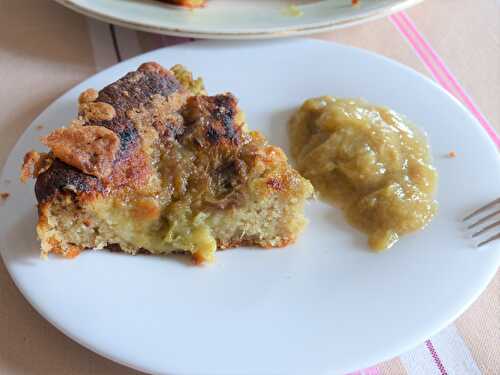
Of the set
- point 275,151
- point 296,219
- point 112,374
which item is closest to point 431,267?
point 296,219

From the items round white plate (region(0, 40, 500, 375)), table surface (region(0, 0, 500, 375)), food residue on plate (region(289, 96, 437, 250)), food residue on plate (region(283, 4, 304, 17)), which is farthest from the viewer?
food residue on plate (region(283, 4, 304, 17))

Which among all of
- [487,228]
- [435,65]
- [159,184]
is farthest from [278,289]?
[435,65]

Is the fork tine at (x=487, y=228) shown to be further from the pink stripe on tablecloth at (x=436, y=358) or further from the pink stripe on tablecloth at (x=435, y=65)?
the pink stripe on tablecloth at (x=435, y=65)

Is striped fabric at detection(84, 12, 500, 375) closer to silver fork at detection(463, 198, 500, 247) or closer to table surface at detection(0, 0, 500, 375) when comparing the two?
table surface at detection(0, 0, 500, 375)

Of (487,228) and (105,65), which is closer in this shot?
(487,228)

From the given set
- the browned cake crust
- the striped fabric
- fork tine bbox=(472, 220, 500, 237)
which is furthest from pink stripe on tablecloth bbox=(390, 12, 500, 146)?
the browned cake crust

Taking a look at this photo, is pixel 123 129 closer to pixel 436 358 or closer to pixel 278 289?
pixel 278 289

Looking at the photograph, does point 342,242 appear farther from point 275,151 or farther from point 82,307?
point 82,307
